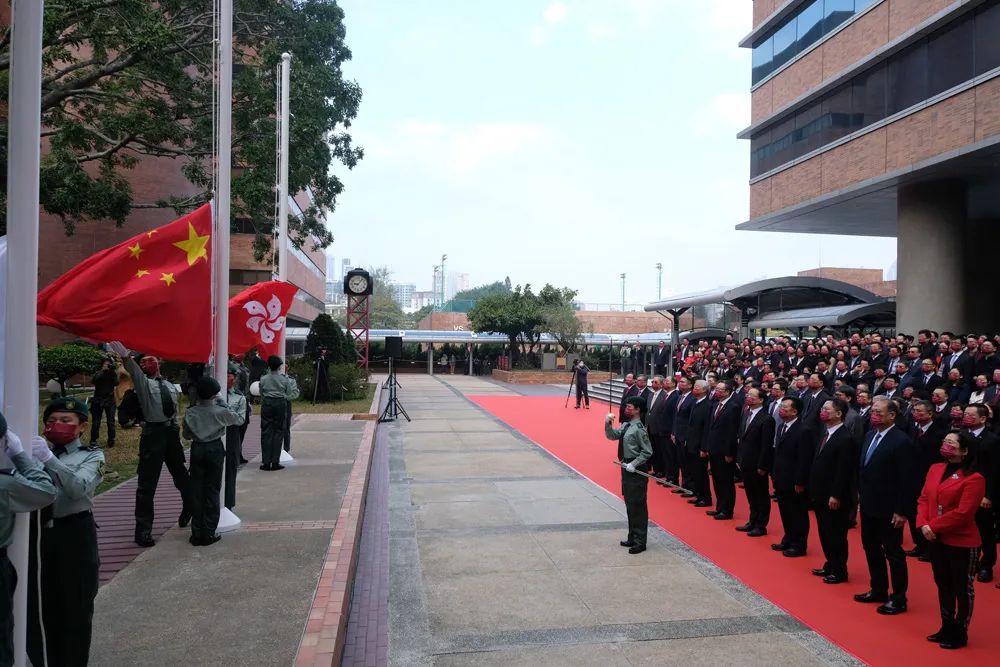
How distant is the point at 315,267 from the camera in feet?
171

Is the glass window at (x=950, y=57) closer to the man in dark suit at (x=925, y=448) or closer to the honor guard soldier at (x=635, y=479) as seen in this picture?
the man in dark suit at (x=925, y=448)

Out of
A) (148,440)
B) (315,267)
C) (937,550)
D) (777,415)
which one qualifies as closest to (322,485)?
(148,440)

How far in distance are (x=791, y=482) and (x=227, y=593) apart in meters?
5.74

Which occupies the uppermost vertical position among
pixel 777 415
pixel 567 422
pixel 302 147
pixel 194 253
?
pixel 302 147

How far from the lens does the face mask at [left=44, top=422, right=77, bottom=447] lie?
165 inches

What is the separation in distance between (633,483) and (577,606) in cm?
180

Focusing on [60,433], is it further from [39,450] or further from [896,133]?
[896,133]

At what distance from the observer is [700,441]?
9.68 m

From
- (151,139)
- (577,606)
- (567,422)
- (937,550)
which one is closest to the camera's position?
(937,550)

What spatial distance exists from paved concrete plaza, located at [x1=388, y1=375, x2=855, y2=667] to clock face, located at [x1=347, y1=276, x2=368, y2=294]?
56.8ft

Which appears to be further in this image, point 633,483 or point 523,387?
point 523,387

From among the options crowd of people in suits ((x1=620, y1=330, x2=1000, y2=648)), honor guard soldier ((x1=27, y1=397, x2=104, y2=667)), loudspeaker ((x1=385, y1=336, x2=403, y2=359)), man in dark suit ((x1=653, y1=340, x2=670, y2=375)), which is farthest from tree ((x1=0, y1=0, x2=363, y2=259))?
honor guard soldier ((x1=27, y1=397, x2=104, y2=667))

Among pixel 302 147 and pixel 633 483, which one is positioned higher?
pixel 302 147

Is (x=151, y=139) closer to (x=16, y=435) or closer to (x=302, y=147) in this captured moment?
(x=302, y=147)
